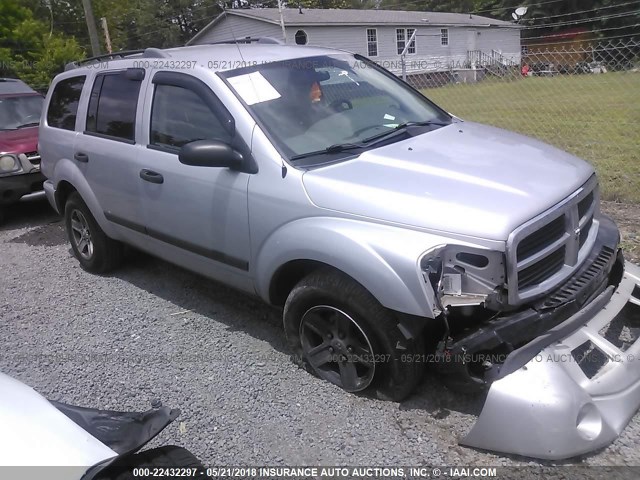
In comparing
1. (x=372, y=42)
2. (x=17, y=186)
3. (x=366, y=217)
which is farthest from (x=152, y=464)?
(x=372, y=42)

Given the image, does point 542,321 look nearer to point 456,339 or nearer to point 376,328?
point 456,339

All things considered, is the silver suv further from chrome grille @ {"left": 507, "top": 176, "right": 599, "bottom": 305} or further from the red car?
the red car

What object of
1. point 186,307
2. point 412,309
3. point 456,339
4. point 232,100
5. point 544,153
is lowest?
point 186,307

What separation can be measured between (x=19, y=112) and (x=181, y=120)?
19.2 feet

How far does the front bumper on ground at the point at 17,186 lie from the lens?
7.19 metres

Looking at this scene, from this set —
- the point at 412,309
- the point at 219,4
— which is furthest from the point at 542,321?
the point at 219,4

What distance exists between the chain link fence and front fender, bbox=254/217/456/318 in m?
4.33

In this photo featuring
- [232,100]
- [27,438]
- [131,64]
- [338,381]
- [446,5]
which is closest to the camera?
[27,438]

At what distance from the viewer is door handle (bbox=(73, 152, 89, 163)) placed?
15.6ft

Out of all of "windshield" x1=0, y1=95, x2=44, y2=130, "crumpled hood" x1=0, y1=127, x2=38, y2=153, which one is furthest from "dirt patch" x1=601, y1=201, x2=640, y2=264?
"windshield" x1=0, y1=95, x2=44, y2=130

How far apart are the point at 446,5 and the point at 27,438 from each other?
60369 mm

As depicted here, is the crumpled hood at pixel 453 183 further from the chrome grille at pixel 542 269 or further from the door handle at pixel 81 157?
the door handle at pixel 81 157

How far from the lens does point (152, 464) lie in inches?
81.1

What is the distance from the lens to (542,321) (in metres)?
2.63
